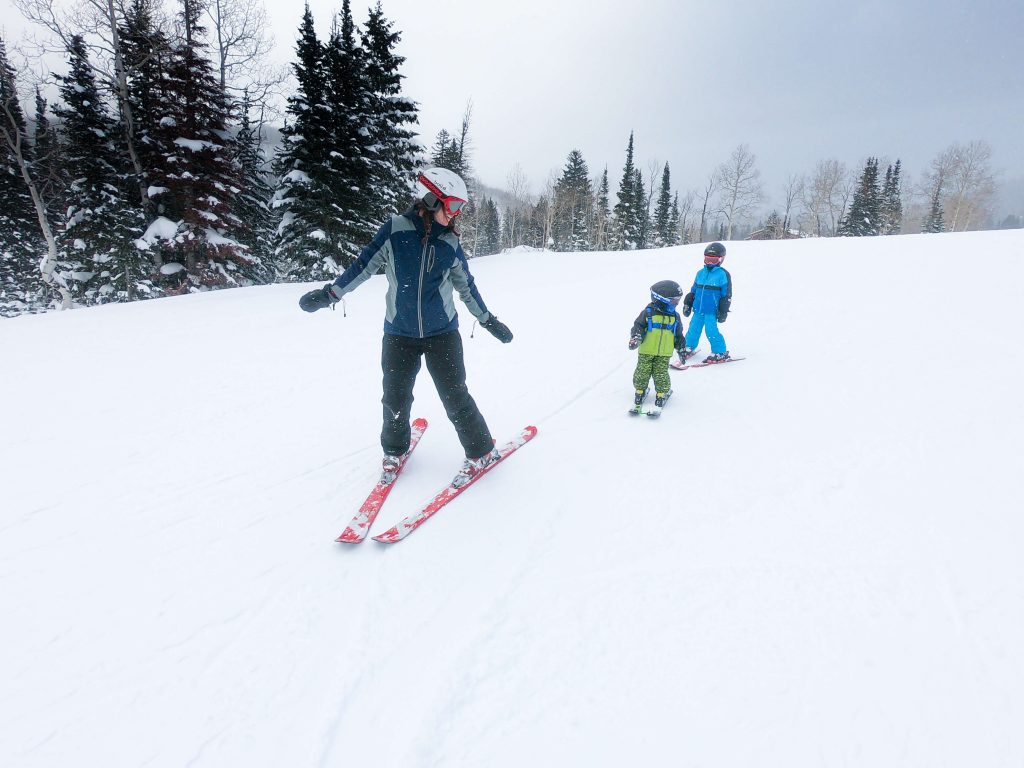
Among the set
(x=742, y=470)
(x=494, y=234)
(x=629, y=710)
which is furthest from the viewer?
(x=494, y=234)

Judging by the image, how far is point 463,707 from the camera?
178cm

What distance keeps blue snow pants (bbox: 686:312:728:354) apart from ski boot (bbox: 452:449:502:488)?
3.86 meters

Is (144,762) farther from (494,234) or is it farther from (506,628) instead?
(494,234)

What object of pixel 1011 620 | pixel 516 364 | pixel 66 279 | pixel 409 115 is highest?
pixel 409 115

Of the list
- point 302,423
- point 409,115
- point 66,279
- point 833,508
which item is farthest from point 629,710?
point 66,279

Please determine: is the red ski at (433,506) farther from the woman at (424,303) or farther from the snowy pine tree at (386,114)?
the snowy pine tree at (386,114)

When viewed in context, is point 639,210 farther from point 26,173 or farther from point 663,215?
point 26,173

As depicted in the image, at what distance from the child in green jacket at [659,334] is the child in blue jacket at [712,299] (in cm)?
133

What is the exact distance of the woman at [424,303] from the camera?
2896 mm

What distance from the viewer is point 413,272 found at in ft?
9.62

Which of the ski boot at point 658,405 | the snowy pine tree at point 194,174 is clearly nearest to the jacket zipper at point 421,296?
the ski boot at point 658,405

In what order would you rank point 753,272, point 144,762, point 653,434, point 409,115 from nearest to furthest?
point 144,762 < point 653,434 < point 753,272 < point 409,115

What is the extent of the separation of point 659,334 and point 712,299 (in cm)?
210

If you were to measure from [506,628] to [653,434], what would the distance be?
2.49m
